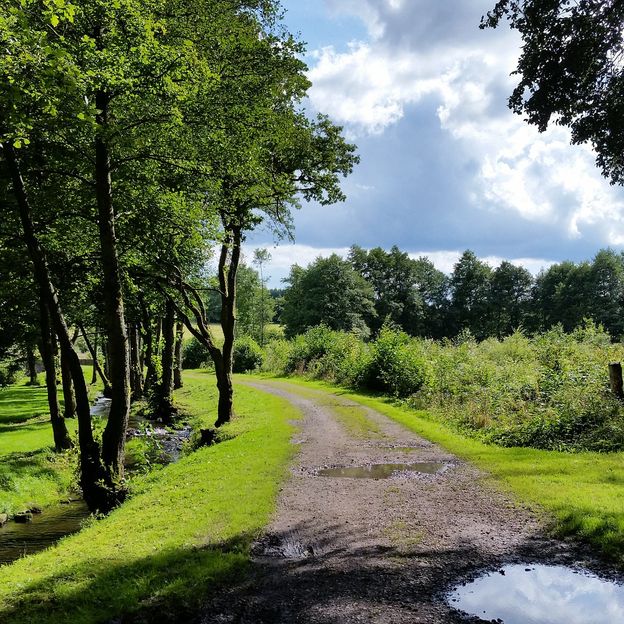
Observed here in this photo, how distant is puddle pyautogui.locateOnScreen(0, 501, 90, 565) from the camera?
10.1 m

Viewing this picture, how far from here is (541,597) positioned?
18.4 feet

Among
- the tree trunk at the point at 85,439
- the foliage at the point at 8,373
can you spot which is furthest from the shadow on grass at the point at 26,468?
the foliage at the point at 8,373

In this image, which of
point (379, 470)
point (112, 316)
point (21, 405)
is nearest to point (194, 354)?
point (21, 405)

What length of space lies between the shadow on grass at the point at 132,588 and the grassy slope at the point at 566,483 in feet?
16.5

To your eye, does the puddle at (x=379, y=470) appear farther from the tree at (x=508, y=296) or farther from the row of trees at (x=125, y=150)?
the tree at (x=508, y=296)

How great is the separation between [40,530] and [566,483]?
11580 mm

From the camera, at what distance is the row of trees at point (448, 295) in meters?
72.4

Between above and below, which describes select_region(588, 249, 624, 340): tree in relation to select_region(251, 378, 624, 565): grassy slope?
above

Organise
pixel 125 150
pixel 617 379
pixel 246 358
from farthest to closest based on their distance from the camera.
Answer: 1. pixel 246 358
2. pixel 617 379
3. pixel 125 150

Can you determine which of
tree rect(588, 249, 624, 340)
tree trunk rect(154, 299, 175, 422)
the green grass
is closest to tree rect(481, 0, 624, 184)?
tree trunk rect(154, 299, 175, 422)

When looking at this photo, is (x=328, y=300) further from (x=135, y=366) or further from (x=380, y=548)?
(x=380, y=548)

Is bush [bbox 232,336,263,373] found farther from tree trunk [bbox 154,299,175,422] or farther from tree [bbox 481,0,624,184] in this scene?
tree [bbox 481,0,624,184]

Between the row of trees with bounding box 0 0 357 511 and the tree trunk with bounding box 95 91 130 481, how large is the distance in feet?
0.09

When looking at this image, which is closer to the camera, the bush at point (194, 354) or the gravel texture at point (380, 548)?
the gravel texture at point (380, 548)
